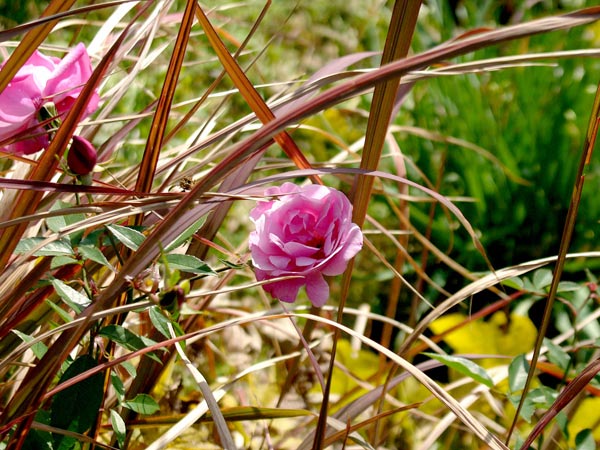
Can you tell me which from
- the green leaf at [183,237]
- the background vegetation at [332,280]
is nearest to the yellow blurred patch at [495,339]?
the background vegetation at [332,280]

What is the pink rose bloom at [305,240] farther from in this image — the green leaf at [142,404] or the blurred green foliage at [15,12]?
the blurred green foliage at [15,12]

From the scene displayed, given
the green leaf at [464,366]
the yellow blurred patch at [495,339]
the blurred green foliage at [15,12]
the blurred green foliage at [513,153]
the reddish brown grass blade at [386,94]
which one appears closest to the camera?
the reddish brown grass blade at [386,94]

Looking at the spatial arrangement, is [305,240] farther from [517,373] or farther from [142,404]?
[517,373]

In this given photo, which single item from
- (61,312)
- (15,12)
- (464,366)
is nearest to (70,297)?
(61,312)

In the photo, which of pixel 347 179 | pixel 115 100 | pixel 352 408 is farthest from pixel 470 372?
pixel 115 100

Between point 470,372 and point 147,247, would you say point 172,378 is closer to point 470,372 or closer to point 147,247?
point 470,372

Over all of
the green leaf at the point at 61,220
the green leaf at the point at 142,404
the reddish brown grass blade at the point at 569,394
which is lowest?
the reddish brown grass blade at the point at 569,394
